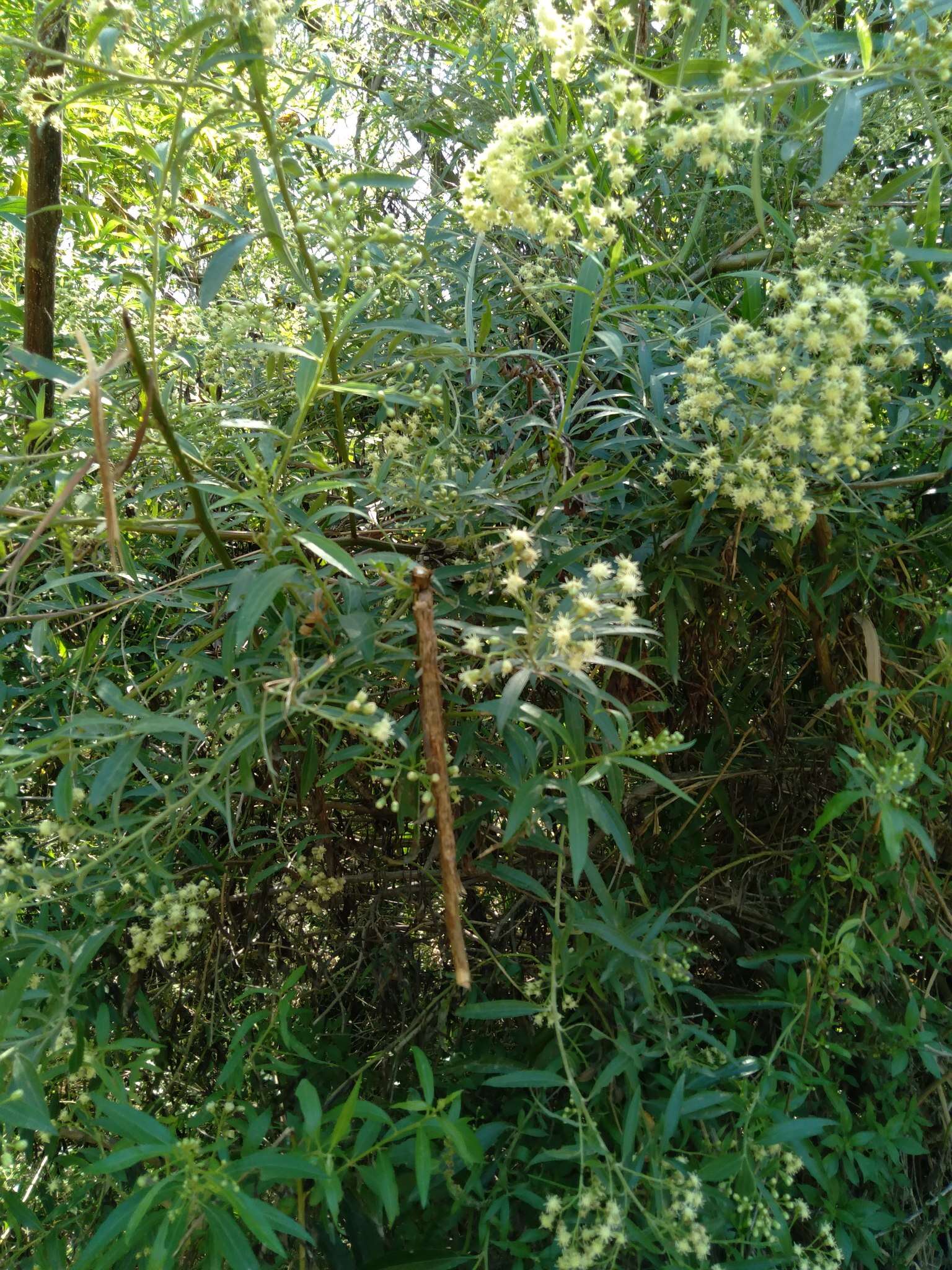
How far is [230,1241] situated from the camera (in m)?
0.92

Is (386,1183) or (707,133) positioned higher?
(707,133)

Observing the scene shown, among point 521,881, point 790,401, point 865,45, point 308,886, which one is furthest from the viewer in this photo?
point 308,886

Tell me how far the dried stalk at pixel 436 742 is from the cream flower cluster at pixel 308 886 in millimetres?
394

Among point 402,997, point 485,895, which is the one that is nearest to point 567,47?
point 485,895

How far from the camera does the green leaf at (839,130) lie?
0.87m

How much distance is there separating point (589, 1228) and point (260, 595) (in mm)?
720

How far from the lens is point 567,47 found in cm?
90

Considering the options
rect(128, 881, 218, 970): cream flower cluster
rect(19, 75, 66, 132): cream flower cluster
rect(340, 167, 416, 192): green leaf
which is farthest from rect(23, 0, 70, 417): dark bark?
rect(128, 881, 218, 970): cream flower cluster

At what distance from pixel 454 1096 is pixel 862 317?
85cm

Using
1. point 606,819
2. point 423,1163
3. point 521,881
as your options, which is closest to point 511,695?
point 606,819

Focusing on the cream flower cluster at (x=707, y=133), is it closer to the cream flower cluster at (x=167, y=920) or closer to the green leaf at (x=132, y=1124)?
the cream flower cluster at (x=167, y=920)

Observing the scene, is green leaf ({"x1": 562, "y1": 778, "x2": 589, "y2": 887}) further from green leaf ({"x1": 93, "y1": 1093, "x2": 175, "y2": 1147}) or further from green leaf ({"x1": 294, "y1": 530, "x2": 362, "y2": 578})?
green leaf ({"x1": 93, "y1": 1093, "x2": 175, "y2": 1147})

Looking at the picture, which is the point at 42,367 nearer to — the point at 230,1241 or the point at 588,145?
the point at 588,145

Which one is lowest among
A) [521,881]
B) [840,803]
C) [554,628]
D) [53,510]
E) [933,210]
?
[521,881]
